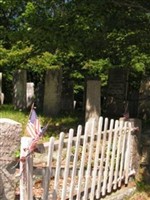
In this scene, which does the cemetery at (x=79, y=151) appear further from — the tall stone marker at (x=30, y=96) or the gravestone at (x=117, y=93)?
the tall stone marker at (x=30, y=96)

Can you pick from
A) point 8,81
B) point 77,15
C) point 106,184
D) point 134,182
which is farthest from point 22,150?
point 8,81

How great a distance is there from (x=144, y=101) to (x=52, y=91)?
8.87ft

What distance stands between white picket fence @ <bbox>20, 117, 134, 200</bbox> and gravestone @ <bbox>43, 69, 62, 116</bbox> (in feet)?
17.4

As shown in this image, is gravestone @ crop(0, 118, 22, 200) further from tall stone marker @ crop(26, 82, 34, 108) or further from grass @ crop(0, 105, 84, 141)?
tall stone marker @ crop(26, 82, 34, 108)

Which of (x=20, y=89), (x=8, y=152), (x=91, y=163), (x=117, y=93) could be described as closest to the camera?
(x=8, y=152)

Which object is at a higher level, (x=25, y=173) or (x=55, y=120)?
(x=25, y=173)

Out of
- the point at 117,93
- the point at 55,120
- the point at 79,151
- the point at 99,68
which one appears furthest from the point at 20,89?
the point at 79,151

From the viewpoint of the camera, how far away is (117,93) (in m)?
12.1

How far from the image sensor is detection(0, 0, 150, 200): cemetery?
13.3 ft

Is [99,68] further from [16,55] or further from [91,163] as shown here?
[91,163]

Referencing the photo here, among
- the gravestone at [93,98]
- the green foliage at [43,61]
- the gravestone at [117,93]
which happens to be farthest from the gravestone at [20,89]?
the green foliage at [43,61]

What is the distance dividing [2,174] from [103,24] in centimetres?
673

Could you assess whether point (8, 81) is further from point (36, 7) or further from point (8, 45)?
point (36, 7)

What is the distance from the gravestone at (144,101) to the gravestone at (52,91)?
2.41 meters
